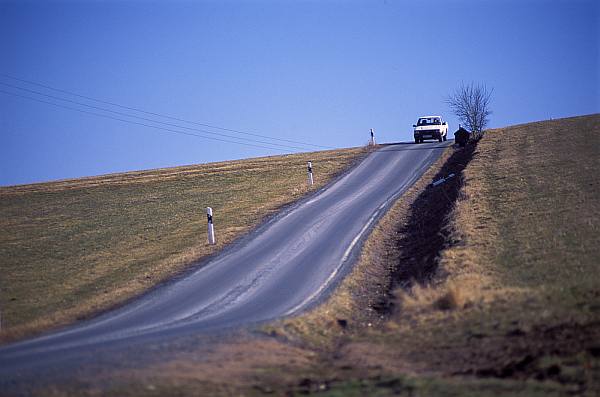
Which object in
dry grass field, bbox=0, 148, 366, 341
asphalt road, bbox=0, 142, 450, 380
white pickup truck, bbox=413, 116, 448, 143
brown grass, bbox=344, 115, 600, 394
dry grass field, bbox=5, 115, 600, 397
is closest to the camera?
dry grass field, bbox=5, 115, 600, 397

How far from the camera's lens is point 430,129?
46.0m

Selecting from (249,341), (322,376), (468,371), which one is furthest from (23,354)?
(468,371)

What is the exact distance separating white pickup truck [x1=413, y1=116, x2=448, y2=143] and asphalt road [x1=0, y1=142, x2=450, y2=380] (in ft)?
61.0

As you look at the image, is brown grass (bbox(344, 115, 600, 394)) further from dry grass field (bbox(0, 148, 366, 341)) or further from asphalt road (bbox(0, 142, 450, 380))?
dry grass field (bbox(0, 148, 366, 341))

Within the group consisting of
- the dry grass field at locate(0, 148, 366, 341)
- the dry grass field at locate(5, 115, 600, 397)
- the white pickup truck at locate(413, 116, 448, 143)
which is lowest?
the dry grass field at locate(5, 115, 600, 397)

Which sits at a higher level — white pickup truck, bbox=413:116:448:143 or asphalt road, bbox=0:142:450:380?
white pickup truck, bbox=413:116:448:143

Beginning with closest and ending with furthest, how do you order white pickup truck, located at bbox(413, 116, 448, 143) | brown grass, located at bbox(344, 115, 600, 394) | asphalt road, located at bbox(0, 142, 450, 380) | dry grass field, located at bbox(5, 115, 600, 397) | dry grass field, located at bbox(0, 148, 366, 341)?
1. dry grass field, located at bbox(5, 115, 600, 397)
2. brown grass, located at bbox(344, 115, 600, 394)
3. asphalt road, located at bbox(0, 142, 450, 380)
4. dry grass field, located at bbox(0, 148, 366, 341)
5. white pickup truck, located at bbox(413, 116, 448, 143)

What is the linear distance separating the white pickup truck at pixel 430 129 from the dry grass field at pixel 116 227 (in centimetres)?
480

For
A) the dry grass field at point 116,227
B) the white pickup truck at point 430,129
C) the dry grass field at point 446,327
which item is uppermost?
the white pickup truck at point 430,129

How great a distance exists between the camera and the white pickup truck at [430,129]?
151 feet

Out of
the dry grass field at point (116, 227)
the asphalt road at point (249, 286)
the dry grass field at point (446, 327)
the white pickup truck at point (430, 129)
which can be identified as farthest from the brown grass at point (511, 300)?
the white pickup truck at point (430, 129)

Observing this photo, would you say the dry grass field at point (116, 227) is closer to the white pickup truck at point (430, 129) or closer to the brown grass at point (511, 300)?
the white pickup truck at point (430, 129)

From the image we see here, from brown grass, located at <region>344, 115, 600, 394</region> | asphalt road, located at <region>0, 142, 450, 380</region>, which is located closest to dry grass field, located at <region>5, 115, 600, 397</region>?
brown grass, located at <region>344, 115, 600, 394</region>

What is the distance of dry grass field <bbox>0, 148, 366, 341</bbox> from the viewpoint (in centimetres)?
1620
